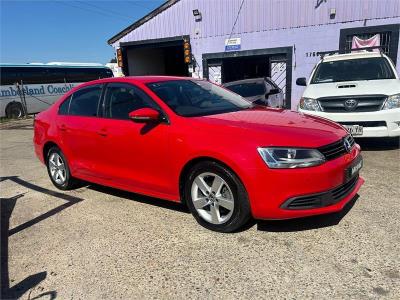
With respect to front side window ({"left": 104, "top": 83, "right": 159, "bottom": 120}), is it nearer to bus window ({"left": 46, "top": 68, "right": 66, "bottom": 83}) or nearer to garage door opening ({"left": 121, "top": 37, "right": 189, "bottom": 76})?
garage door opening ({"left": 121, "top": 37, "right": 189, "bottom": 76})

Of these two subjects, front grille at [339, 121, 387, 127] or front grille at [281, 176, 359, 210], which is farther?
front grille at [339, 121, 387, 127]

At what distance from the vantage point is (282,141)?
10.9 feet

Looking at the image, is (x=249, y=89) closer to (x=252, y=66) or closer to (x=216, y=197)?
(x=216, y=197)

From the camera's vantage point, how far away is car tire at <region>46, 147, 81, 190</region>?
5.46 metres

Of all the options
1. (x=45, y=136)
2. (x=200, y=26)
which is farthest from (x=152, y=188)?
(x=200, y=26)

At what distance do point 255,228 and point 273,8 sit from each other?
13071 millimetres

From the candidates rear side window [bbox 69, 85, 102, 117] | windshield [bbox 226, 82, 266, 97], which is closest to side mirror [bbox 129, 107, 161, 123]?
rear side window [bbox 69, 85, 102, 117]

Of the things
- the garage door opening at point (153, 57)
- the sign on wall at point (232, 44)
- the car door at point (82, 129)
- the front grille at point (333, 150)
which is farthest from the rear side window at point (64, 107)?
the garage door opening at point (153, 57)

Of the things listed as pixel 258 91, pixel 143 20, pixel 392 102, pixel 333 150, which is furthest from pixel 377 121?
pixel 143 20

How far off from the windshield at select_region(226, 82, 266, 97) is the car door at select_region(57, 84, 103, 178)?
5357 millimetres

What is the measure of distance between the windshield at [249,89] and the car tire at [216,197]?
246 inches

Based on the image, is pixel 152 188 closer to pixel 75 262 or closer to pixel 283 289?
pixel 75 262

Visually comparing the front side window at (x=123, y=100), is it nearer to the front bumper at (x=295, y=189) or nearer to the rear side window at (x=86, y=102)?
the rear side window at (x=86, y=102)

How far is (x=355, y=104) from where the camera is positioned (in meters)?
6.45
